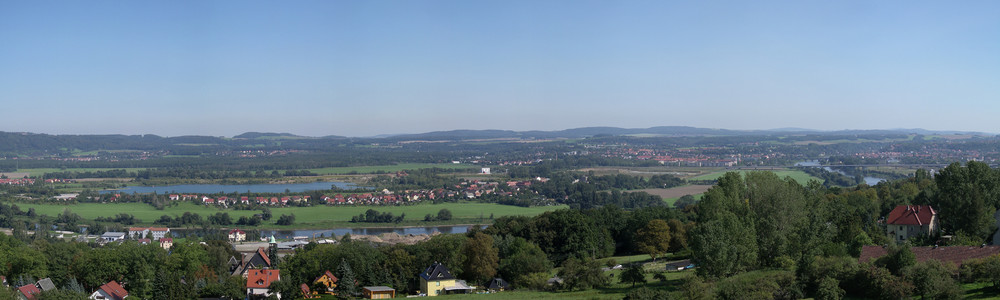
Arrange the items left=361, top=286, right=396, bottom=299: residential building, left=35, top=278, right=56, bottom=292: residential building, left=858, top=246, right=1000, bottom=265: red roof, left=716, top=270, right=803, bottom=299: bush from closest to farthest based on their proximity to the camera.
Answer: left=716, top=270, right=803, bottom=299: bush < left=858, top=246, right=1000, bottom=265: red roof < left=35, top=278, right=56, bottom=292: residential building < left=361, top=286, right=396, bottom=299: residential building

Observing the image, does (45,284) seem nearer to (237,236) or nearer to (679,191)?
(237,236)

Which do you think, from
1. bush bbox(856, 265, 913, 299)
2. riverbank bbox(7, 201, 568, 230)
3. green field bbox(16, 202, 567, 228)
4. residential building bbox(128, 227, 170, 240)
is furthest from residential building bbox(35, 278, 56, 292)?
green field bbox(16, 202, 567, 228)

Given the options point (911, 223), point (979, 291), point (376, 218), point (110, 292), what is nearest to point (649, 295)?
point (979, 291)

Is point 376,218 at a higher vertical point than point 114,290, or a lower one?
lower

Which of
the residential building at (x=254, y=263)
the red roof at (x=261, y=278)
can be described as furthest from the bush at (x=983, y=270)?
Result: the residential building at (x=254, y=263)

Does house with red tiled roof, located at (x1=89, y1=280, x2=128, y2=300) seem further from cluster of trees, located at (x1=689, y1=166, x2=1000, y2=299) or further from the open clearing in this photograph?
the open clearing

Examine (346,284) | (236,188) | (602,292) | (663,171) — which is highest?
(602,292)

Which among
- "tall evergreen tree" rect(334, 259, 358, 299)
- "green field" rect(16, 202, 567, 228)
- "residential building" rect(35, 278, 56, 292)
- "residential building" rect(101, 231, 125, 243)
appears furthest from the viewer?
"green field" rect(16, 202, 567, 228)
